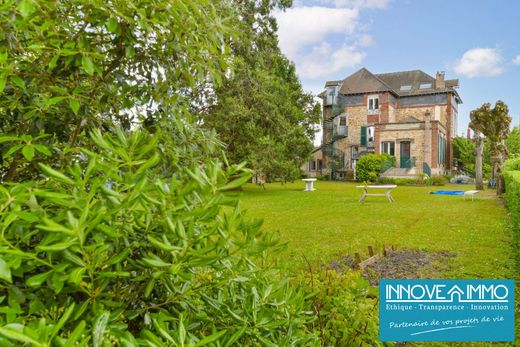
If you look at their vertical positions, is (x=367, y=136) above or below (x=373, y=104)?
below

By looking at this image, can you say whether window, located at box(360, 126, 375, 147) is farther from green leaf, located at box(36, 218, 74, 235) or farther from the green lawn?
green leaf, located at box(36, 218, 74, 235)

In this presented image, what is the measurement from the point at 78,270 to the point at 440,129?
40.8 m

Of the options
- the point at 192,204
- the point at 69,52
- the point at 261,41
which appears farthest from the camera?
the point at 261,41

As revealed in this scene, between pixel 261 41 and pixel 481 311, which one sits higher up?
pixel 261 41

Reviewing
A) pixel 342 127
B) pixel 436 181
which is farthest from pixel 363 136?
pixel 436 181

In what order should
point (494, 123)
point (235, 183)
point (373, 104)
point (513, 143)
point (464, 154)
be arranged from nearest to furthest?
point (235, 183), point (494, 123), point (373, 104), point (464, 154), point (513, 143)

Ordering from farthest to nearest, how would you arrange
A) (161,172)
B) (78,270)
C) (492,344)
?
(492,344) < (161,172) < (78,270)

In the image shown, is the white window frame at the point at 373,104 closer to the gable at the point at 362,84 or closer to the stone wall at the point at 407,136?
the gable at the point at 362,84

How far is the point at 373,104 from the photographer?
134 ft

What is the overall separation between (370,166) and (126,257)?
36.4m

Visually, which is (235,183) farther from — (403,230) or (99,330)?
(403,230)

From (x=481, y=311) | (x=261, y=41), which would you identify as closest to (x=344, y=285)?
(x=481, y=311)

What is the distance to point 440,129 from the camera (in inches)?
1483

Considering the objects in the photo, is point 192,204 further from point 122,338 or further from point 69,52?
point 69,52
